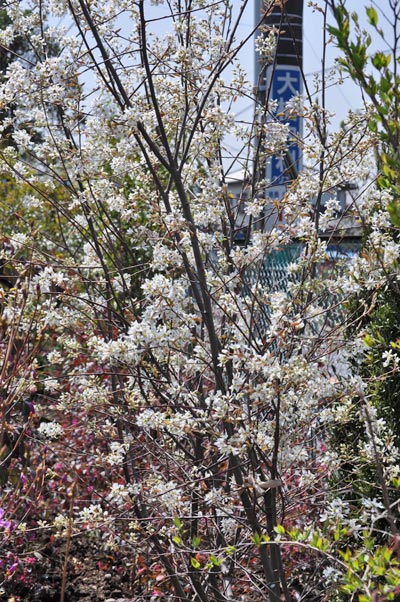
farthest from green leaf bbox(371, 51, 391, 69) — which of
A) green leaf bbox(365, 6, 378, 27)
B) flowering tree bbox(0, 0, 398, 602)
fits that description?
flowering tree bbox(0, 0, 398, 602)

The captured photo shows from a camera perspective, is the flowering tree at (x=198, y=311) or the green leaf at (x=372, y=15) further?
the flowering tree at (x=198, y=311)

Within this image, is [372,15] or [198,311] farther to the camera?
[198,311]

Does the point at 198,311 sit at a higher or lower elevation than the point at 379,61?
higher

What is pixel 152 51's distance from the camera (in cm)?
348

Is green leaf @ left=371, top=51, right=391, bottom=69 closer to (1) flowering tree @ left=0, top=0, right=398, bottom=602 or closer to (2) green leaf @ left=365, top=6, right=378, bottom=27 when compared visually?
(2) green leaf @ left=365, top=6, right=378, bottom=27

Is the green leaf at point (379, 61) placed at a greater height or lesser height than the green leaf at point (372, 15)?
lesser

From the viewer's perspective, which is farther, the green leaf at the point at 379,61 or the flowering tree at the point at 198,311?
the flowering tree at the point at 198,311

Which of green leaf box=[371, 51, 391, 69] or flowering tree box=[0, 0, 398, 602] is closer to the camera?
green leaf box=[371, 51, 391, 69]

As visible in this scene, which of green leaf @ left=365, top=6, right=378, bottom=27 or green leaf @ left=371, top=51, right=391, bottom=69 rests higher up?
green leaf @ left=365, top=6, right=378, bottom=27

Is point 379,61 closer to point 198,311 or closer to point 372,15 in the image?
point 372,15

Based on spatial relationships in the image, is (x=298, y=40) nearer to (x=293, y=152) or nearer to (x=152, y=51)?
(x=293, y=152)

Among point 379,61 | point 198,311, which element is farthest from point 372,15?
point 198,311

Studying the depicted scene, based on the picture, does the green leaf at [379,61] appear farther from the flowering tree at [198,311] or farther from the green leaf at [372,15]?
the flowering tree at [198,311]

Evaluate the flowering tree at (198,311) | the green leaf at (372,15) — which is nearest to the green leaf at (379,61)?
the green leaf at (372,15)
